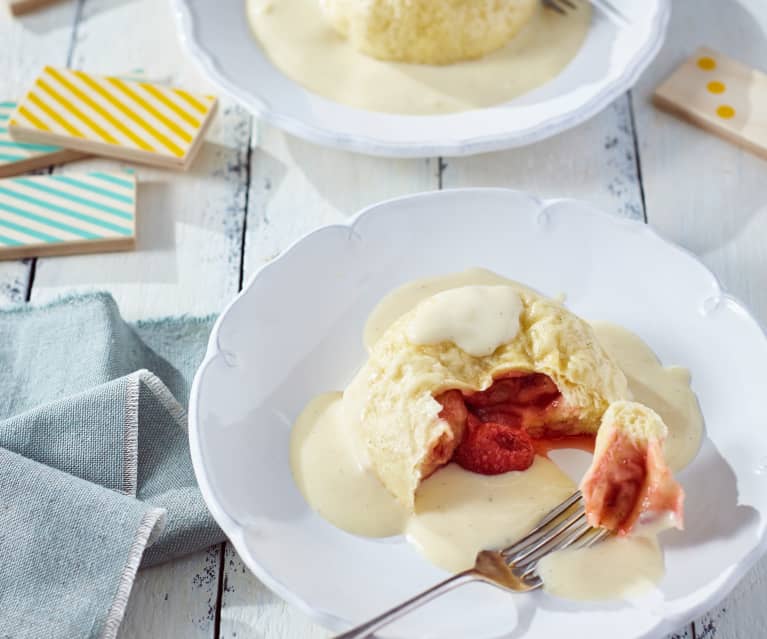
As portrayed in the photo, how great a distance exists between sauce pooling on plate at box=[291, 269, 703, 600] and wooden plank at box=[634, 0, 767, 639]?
47 cm

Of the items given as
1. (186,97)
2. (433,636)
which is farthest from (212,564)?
(186,97)

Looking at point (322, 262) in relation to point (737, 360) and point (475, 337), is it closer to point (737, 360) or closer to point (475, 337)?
point (475, 337)

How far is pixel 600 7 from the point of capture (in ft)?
8.89

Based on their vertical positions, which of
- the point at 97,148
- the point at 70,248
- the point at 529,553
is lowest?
the point at 70,248

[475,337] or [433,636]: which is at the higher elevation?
[475,337]

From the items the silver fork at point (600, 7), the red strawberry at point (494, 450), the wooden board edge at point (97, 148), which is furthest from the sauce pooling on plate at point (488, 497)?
the silver fork at point (600, 7)

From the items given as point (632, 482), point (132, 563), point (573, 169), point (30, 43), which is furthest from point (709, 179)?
point (30, 43)

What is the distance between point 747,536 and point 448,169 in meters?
1.21

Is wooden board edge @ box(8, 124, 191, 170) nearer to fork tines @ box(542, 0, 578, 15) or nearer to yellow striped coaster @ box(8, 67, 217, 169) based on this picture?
yellow striped coaster @ box(8, 67, 217, 169)

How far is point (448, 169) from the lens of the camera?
2543 millimetres

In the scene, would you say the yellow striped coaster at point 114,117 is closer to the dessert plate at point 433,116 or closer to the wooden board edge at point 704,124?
the dessert plate at point 433,116

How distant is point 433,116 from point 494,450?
996 mm

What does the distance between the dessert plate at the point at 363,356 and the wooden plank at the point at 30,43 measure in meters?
1.23

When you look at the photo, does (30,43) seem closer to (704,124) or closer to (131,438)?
(131,438)
